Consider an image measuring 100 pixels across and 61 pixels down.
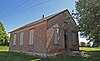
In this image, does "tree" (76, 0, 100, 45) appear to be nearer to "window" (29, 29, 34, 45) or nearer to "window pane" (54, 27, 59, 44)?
"window pane" (54, 27, 59, 44)

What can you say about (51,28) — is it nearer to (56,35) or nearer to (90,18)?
(56,35)

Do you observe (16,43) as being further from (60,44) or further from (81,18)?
(81,18)

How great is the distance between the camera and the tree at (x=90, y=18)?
1816cm

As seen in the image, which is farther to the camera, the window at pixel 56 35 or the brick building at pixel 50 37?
the window at pixel 56 35

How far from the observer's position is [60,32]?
2209 cm

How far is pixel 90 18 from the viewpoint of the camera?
59.7 ft

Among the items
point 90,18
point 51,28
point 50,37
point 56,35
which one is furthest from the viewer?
point 56,35

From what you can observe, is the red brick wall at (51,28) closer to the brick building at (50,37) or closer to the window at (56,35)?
the brick building at (50,37)

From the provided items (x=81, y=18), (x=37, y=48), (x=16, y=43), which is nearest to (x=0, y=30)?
(x=16, y=43)

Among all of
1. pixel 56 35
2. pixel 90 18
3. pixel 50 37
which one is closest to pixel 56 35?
pixel 56 35

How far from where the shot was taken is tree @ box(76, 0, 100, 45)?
18.2 metres

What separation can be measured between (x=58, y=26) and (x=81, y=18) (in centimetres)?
401

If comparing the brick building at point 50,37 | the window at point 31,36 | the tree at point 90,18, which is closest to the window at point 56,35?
the brick building at point 50,37

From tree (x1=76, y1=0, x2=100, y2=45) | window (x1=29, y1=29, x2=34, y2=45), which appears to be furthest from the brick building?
tree (x1=76, y1=0, x2=100, y2=45)
